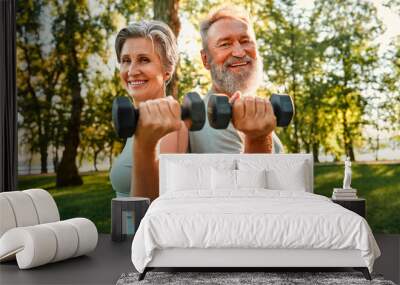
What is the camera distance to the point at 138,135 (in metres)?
6.80

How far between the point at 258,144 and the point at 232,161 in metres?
0.55

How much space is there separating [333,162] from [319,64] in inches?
40.1

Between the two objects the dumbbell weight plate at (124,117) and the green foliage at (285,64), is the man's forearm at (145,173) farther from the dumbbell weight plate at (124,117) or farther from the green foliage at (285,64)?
the green foliage at (285,64)

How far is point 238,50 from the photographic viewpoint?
6887 millimetres

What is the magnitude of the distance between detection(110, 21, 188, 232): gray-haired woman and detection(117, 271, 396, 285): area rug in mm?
2146

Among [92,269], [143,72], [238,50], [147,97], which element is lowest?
[92,269]

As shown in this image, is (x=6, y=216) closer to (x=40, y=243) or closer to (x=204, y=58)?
(x=40, y=243)

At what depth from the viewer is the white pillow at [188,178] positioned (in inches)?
238

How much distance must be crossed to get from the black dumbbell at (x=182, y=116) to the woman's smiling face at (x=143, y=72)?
0.29 metres

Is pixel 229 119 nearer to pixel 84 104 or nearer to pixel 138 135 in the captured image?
pixel 138 135

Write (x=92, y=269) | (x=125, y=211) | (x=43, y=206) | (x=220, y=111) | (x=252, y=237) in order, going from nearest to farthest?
(x=252, y=237)
(x=92, y=269)
(x=43, y=206)
(x=125, y=211)
(x=220, y=111)

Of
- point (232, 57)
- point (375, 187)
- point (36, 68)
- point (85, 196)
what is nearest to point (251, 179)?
point (232, 57)

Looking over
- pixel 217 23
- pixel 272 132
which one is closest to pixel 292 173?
pixel 272 132

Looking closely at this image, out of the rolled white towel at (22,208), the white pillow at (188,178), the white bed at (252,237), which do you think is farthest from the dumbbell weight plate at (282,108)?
the rolled white towel at (22,208)
